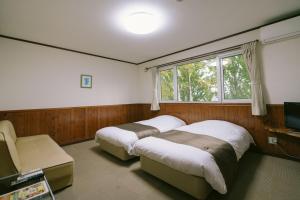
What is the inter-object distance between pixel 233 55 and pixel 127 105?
3327mm

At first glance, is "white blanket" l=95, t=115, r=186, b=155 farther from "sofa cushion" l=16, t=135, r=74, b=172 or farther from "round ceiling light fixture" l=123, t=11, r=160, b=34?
"round ceiling light fixture" l=123, t=11, r=160, b=34

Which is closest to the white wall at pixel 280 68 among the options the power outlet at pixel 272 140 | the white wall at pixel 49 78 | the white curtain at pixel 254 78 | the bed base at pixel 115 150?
the white curtain at pixel 254 78

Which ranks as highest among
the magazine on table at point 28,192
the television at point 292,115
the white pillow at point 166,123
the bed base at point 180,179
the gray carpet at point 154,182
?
the television at point 292,115

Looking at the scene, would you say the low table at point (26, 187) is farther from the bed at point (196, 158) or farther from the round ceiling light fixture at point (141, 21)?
the round ceiling light fixture at point (141, 21)

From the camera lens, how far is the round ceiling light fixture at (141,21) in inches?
86.1

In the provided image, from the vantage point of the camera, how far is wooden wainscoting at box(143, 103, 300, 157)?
8.23 ft

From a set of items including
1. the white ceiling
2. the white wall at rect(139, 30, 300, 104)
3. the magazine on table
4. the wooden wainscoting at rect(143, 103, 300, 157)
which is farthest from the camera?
the wooden wainscoting at rect(143, 103, 300, 157)

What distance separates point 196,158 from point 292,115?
1.92m

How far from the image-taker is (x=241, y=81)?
9.99 ft

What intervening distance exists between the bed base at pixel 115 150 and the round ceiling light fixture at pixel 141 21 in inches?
81.5

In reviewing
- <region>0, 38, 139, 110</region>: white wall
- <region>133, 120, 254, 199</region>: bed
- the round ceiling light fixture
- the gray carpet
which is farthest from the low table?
the round ceiling light fixture

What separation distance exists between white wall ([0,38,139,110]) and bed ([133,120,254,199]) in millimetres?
2413

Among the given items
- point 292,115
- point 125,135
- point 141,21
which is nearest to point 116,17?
point 141,21

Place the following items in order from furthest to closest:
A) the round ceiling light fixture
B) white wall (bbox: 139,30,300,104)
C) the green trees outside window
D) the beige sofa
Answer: the green trees outside window
white wall (bbox: 139,30,300,104)
the round ceiling light fixture
the beige sofa
